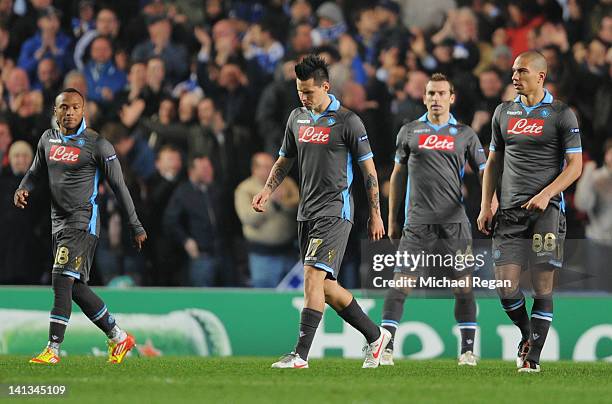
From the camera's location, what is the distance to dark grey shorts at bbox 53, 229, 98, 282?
9.48m

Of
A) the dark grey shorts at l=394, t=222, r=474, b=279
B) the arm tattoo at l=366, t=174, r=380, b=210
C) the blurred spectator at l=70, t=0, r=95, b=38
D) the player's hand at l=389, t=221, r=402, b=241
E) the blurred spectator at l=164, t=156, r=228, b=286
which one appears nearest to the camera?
the arm tattoo at l=366, t=174, r=380, b=210

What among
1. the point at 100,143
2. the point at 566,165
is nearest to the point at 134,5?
the point at 100,143

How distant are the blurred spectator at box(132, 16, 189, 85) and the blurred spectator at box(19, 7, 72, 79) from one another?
894 millimetres

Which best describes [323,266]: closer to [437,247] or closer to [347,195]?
[347,195]

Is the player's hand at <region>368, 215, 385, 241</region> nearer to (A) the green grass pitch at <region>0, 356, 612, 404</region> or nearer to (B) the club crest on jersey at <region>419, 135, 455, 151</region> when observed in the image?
(A) the green grass pitch at <region>0, 356, 612, 404</region>

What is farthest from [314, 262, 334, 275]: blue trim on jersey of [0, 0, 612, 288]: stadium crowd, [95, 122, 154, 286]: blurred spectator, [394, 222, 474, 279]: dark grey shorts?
[95, 122, 154, 286]: blurred spectator

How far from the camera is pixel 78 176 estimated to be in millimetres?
9609

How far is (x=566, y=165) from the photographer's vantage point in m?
8.64

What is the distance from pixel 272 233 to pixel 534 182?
14.8 ft

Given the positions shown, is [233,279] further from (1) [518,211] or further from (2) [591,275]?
(1) [518,211]

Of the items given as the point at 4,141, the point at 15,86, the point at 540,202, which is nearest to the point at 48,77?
the point at 15,86

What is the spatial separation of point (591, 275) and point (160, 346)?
439cm

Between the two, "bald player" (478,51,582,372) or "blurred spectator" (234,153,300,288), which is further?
"blurred spectator" (234,153,300,288)

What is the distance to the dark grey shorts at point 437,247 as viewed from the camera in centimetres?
1035
